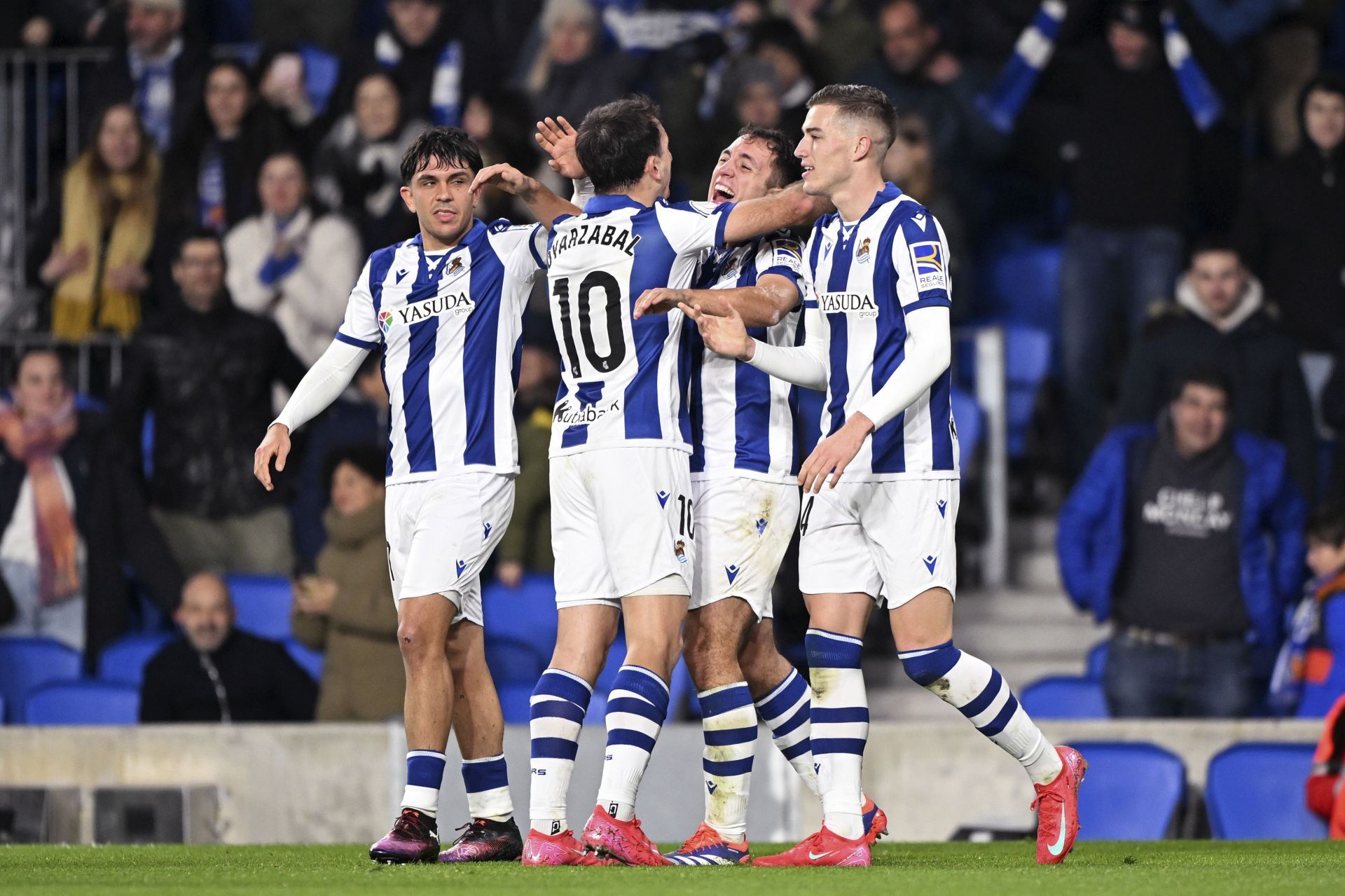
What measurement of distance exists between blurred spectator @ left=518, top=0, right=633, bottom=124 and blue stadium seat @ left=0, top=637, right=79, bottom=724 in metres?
4.29

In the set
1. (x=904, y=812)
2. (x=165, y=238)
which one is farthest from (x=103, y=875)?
(x=165, y=238)

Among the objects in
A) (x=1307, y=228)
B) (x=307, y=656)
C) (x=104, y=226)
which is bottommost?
(x=307, y=656)

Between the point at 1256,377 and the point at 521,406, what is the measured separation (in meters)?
4.01

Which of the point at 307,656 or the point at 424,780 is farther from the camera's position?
the point at 307,656

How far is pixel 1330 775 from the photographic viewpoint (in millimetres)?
8430

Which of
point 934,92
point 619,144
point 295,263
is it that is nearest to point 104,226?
point 295,263

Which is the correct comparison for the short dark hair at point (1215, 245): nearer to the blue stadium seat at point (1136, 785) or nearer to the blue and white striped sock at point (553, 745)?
the blue stadium seat at point (1136, 785)

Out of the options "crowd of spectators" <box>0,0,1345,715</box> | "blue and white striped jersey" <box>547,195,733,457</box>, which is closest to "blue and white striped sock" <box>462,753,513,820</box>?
"blue and white striped jersey" <box>547,195,733,457</box>

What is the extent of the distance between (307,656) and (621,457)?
511 cm

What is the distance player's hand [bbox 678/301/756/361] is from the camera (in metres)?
6.12

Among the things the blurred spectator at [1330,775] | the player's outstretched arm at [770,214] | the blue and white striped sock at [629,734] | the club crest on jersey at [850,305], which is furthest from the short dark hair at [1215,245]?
the blue and white striped sock at [629,734]

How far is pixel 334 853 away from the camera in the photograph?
7223 millimetres

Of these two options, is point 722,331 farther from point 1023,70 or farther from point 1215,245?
point 1023,70

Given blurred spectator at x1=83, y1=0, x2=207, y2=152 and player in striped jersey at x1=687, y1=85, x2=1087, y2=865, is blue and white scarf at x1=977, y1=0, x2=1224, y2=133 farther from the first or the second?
player in striped jersey at x1=687, y1=85, x2=1087, y2=865
